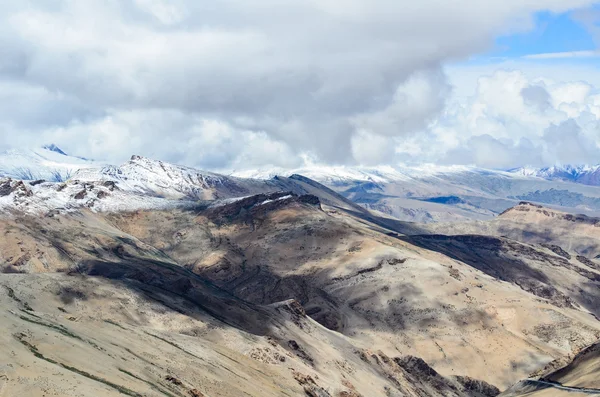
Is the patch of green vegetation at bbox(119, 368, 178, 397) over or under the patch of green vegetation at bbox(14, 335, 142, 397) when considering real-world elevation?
under

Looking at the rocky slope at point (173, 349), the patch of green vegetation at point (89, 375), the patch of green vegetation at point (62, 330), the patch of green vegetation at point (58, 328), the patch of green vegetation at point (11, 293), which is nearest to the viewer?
the patch of green vegetation at point (89, 375)

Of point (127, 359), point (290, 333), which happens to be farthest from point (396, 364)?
point (127, 359)

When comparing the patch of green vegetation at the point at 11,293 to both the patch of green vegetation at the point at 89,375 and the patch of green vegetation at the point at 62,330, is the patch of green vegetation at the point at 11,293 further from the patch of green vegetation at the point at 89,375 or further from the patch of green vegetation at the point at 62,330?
the patch of green vegetation at the point at 89,375

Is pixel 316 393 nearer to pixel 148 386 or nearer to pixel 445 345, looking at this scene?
pixel 148 386

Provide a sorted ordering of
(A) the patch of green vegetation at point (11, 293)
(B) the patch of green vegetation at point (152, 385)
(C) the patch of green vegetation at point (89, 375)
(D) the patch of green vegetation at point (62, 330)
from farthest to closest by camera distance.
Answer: (A) the patch of green vegetation at point (11, 293) → (D) the patch of green vegetation at point (62, 330) → (B) the patch of green vegetation at point (152, 385) → (C) the patch of green vegetation at point (89, 375)

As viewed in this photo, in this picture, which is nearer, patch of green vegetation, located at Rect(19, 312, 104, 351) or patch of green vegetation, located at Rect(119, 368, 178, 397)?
patch of green vegetation, located at Rect(119, 368, 178, 397)

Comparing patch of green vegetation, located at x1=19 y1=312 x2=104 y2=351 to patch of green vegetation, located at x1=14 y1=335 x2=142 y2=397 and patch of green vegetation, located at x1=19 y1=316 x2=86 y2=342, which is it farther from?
patch of green vegetation, located at x1=14 y1=335 x2=142 y2=397

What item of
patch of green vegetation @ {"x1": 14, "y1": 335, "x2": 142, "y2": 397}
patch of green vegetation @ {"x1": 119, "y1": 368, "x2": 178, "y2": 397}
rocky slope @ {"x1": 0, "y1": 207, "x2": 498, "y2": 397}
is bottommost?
rocky slope @ {"x1": 0, "y1": 207, "x2": 498, "y2": 397}

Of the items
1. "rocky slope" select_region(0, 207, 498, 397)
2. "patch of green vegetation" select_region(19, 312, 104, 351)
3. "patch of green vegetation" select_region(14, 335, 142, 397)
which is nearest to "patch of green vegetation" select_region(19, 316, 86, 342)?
"patch of green vegetation" select_region(19, 312, 104, 351)

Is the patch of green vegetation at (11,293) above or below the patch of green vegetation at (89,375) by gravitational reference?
below

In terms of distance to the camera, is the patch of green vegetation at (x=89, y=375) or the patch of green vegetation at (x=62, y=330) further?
the patch of green vegetation at (x=62, y=330)

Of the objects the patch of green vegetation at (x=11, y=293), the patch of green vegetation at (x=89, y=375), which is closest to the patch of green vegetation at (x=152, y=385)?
the patch of green vegetation at (x=89, y=375)
